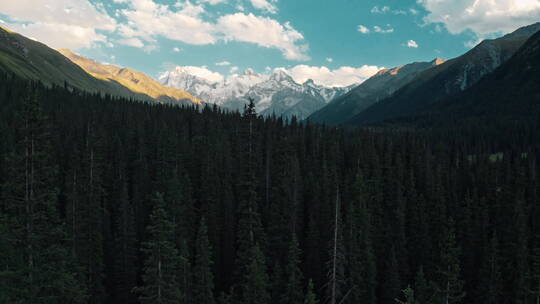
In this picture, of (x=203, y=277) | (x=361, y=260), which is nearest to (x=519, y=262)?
(x=361, y=260)

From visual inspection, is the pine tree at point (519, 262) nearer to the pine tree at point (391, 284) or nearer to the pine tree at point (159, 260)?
the pine tree at point (391, 284)

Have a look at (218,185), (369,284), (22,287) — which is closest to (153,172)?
(218,185)

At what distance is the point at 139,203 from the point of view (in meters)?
63.3

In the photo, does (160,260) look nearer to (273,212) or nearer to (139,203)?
(273,212)

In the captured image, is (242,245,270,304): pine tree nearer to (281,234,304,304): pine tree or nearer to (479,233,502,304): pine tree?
(281,234,304,304): pine tree

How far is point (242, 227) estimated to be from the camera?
46.2 m

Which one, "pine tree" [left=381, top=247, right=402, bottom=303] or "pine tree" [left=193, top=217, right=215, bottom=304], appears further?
"pine tree" [left=381, top=247, right=402, bottom=303]

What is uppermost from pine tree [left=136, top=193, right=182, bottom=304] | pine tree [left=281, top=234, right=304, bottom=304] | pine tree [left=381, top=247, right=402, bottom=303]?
pine tree [left=136, top=193, right=182, bottom=304]

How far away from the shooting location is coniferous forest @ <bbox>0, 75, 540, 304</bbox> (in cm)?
2234

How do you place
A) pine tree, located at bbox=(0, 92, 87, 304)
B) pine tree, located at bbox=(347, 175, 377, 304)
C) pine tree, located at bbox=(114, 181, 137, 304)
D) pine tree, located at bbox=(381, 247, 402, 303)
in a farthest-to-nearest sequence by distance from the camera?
pine tree, located at bbox=(381, 247, 402, 303)
pine tree, located at bbox=(347, 175, 377, 304)
pine tree, located at bbox=(114, 181, 137, 304)
pine tree, located at bbox=(0, 92, 87, 304)

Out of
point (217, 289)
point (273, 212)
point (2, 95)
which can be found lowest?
point (217, 289)

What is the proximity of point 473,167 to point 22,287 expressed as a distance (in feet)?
405

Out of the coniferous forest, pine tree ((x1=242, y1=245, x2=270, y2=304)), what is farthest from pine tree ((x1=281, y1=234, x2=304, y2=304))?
pine tree ((x1=242, y1=245, x2=270, y2=304))

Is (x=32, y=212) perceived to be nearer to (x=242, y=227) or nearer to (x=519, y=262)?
(x=242, y=227)
